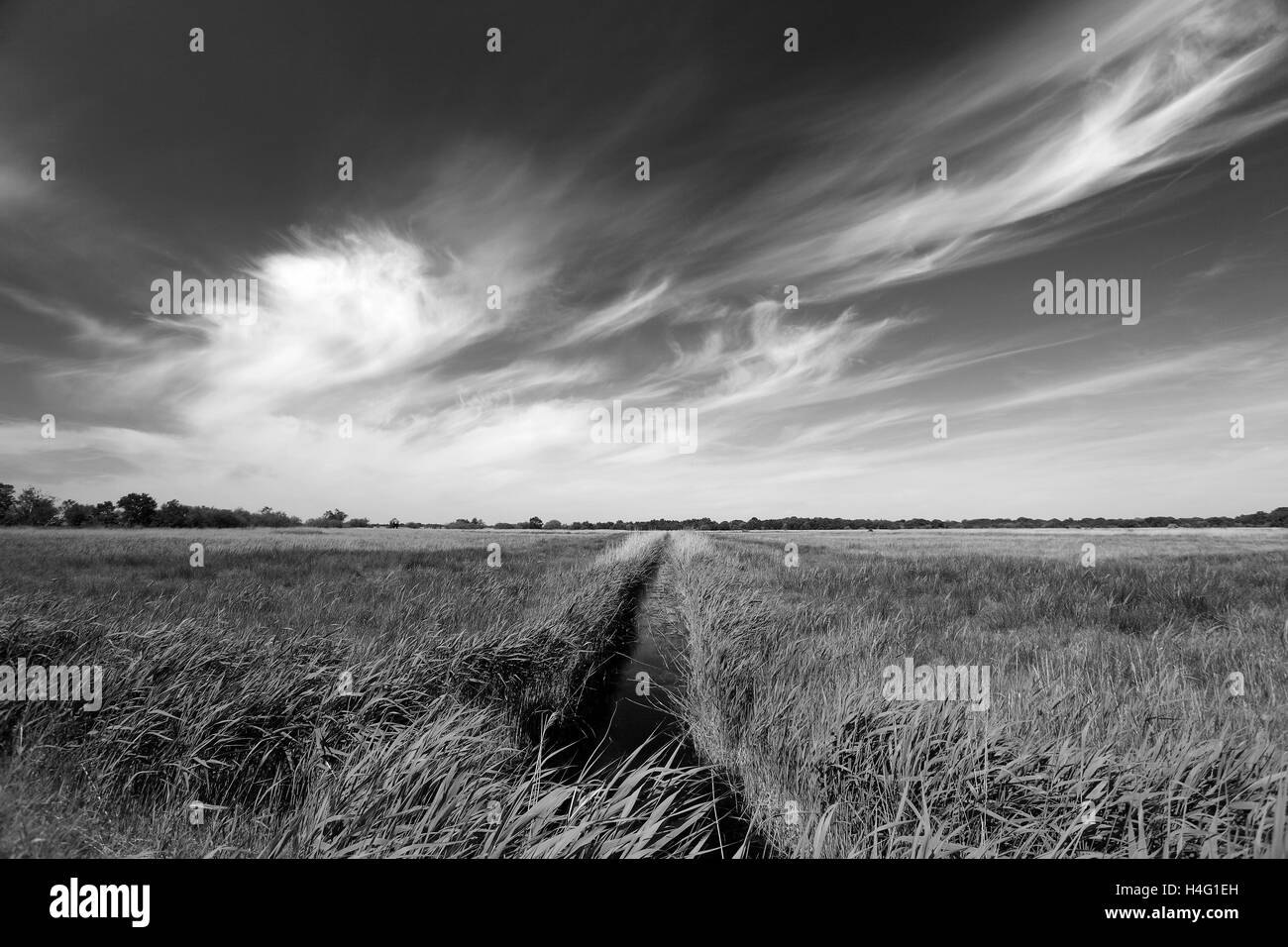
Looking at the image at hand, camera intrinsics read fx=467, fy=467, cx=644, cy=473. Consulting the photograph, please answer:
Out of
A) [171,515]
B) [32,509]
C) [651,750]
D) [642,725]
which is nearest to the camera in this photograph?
[651,750]

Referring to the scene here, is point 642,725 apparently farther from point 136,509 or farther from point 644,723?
point 136,509

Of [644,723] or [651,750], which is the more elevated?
[651,750]

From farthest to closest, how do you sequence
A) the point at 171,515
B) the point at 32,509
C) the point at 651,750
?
the point at 171,515 < the point at 32,509 < the point at 651,750

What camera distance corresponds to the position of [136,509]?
3152 inches

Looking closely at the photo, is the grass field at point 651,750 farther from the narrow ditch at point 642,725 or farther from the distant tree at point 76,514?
the distant tree at point 76,514

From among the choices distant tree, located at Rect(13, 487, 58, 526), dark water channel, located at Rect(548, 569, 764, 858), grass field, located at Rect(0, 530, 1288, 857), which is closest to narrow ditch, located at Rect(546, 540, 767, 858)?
dark water channel, located at Rect(548, 569, 764, 858)

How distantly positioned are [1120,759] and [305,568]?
69.9ft

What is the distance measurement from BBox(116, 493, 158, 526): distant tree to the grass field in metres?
101

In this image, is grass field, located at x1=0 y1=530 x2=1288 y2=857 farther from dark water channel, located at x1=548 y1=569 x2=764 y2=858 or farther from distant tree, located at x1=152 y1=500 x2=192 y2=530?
distant tree, located at x1=152 y1=500 x2=192 y2=530

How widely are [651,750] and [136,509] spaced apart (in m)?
114

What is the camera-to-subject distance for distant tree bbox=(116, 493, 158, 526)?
7894 centimetres

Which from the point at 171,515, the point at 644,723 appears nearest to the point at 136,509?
the point at 171,515
